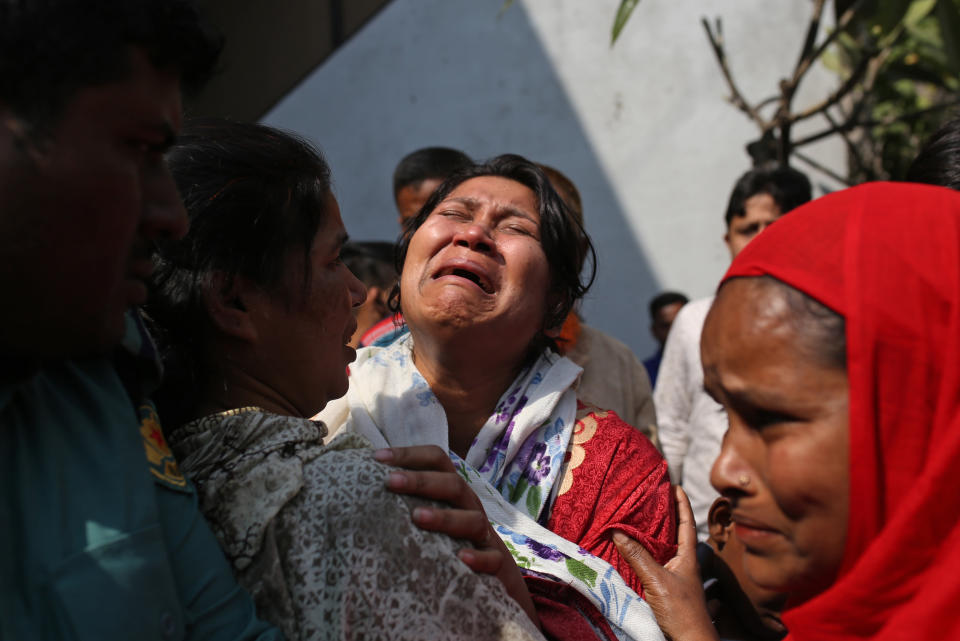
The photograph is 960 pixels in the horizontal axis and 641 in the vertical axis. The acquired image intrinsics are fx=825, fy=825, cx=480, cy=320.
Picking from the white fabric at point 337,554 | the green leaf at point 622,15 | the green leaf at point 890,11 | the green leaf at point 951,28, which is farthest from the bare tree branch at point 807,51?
the white fabric at point 337,554

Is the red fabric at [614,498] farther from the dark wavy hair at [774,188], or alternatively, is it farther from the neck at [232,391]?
the dark wavy hair at [774,188]

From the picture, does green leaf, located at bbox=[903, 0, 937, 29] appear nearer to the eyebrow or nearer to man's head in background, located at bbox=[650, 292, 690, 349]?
man's head in background, located at bbox=[650, 292, 690, 349]

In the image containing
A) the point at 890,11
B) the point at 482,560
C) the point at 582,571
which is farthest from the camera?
the point at 890,11

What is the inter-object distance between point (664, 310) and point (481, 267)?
4.52 m

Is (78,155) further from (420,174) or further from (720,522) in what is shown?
(420,174)

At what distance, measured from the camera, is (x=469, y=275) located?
2244 mm

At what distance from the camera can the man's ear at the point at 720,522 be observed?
1.81 meters

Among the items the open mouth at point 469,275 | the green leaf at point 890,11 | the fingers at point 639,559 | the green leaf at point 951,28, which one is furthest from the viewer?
the green leaf at point 951,28

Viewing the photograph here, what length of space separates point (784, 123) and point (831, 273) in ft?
14.0

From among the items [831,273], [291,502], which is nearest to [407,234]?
[291,502]

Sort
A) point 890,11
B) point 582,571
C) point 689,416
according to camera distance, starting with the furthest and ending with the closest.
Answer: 1. point 890,11
2. point 689,416
3. point 582,571

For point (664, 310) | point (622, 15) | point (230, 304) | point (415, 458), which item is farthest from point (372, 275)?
point (415, 458)

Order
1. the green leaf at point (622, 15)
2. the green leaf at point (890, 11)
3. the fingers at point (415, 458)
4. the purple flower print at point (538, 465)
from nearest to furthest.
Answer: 1. the fingers at point (415, 458)
2. the purple flower print at point (538, 465)
3. the green leaf at point (622, 15)
4. the green leaf at point (890, 11)

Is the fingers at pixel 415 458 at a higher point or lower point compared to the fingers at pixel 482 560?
higher
